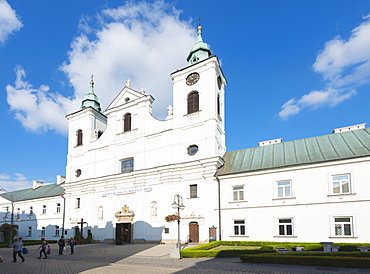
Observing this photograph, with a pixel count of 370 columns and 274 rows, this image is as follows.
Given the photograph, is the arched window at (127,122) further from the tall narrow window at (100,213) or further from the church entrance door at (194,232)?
the church entrance door at (194,232)

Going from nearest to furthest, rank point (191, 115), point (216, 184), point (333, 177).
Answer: point (333, 177), point (216, 184), point (191, 115)

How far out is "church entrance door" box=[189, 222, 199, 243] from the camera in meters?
26.8

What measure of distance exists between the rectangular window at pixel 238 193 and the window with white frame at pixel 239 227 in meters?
2.05

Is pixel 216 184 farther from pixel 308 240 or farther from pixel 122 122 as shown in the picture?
pixel 122 122

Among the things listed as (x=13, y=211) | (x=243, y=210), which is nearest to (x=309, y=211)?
(x=243, y=210)

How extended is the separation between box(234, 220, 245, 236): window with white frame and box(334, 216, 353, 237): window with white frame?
7408 millimetres

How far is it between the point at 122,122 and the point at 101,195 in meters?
9.61

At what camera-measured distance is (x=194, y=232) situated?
27.0m

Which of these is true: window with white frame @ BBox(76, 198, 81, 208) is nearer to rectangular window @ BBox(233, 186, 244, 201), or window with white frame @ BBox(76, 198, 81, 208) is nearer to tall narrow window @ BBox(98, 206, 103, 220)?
tall narrow window @ BBox(98, 206, 103, 220)

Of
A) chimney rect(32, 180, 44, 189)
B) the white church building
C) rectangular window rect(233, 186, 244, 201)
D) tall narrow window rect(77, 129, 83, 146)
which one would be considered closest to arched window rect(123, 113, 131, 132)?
the white church building

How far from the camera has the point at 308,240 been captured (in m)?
21.5

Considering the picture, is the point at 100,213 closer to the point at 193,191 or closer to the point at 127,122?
the point at 127,122

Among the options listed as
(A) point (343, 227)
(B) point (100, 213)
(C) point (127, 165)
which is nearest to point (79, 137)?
(C) point (127, 165)

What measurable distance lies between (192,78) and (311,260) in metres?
22.4
